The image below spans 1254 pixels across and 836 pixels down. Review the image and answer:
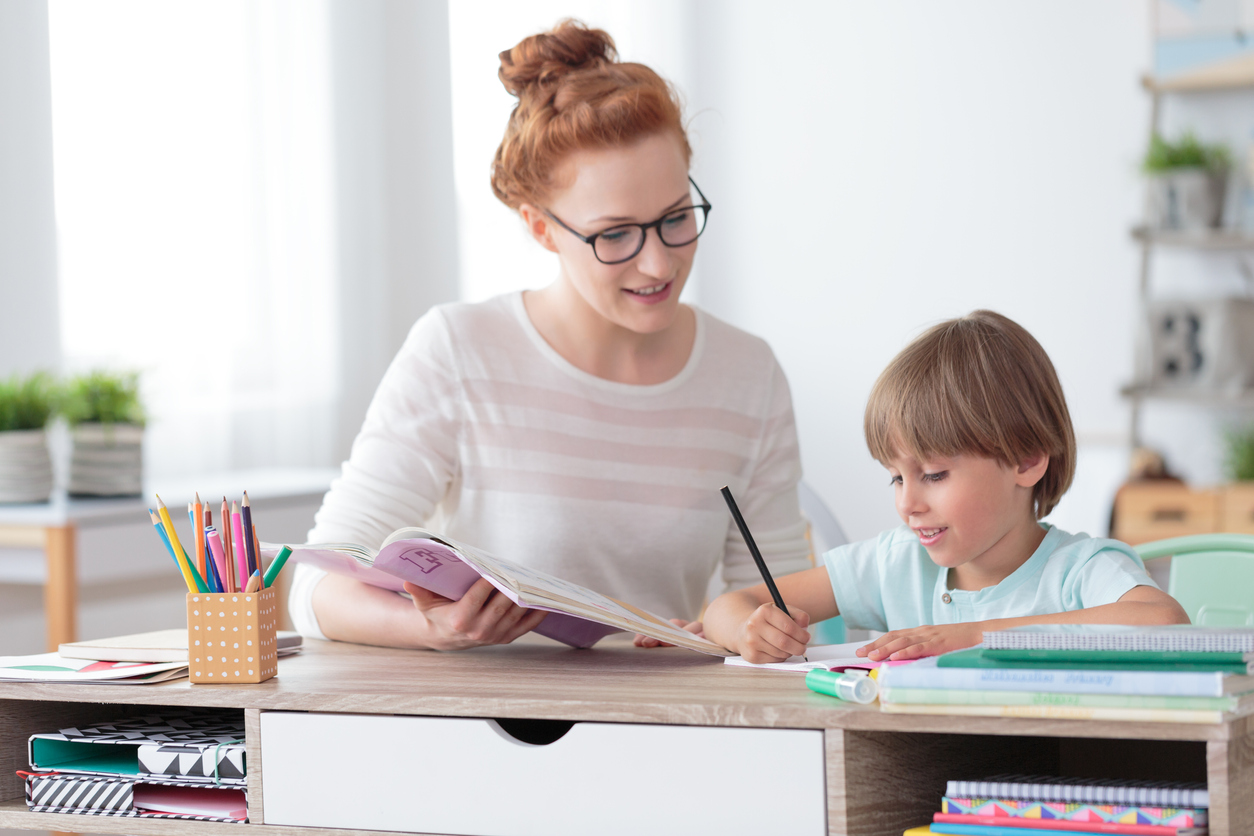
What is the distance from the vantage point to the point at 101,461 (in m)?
2.25

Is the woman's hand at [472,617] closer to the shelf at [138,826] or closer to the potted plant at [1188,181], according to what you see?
the shelf at [138,826]

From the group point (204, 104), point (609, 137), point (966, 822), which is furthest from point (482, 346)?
point (204, 104)

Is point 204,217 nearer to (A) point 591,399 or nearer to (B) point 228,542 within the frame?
(A) point 591,399

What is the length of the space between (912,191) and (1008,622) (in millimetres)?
3019

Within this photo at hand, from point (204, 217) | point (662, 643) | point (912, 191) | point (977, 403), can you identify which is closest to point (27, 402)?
point (204, 217)

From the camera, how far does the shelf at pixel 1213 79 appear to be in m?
3.37

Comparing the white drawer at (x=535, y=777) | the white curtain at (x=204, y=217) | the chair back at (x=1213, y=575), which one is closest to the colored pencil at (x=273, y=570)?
the white drawer at (x=535, y=777)

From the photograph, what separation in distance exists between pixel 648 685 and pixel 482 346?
0.67m

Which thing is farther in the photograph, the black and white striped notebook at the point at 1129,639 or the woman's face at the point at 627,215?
the woman's face at the point at 627,215

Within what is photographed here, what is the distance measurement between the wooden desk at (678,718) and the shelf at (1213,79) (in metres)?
2.86

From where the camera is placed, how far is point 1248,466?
3270 millimetres

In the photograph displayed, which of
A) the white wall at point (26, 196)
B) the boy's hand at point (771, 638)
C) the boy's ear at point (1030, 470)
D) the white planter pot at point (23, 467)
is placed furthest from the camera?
the white wall at point (26, 196)

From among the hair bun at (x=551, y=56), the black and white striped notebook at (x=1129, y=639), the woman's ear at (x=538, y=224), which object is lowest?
the black and white striped notebook at (x=1129, y=639)

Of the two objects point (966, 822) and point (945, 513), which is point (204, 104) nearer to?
point (945, 513)
